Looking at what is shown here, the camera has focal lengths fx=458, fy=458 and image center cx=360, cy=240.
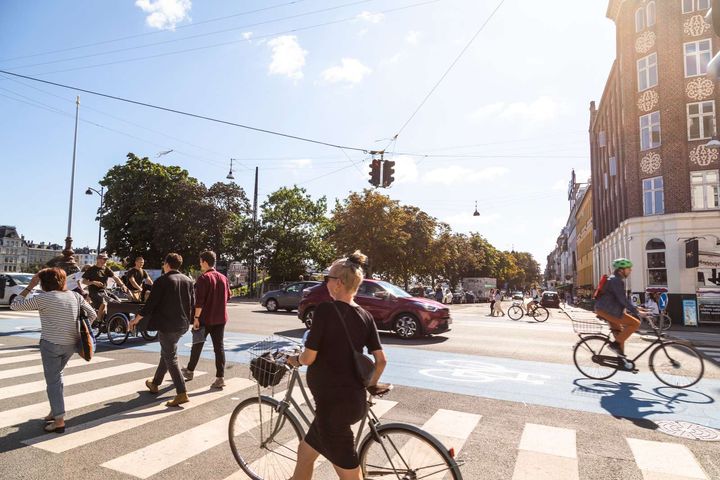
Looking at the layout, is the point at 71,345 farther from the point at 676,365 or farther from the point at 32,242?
the point at 32,242

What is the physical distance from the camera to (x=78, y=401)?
19.1ft

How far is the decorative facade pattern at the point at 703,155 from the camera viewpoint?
79.5 ft

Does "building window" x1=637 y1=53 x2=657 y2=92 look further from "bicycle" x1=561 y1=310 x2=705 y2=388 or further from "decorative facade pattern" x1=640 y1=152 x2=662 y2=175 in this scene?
"bicycle" x1=561 y1=310 x2=705 y2=388

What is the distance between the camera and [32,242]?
6585 inches

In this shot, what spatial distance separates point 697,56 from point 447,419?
2884cm

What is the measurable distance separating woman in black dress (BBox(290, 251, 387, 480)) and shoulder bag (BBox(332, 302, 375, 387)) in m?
0.01

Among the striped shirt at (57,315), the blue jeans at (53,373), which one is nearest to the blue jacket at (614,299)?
the striped shirt at (57,315)

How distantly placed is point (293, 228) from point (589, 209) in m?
38.9

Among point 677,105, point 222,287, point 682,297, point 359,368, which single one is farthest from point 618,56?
point 359,368

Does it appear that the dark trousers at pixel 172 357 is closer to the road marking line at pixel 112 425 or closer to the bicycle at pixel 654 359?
the road marking line at pixel 112 425

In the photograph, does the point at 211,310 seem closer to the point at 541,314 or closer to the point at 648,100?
the point at 541,314

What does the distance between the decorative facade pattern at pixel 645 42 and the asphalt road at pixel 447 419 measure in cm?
2420

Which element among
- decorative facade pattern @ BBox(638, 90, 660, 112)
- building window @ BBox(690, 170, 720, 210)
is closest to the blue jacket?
building window @ BBox(690, 170, 720, 210)

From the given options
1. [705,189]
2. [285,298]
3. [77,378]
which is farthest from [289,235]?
[77,378]
